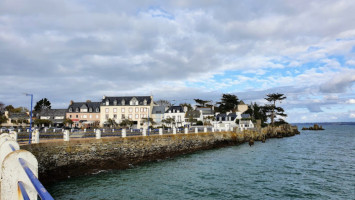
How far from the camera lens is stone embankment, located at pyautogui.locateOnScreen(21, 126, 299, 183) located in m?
19.1

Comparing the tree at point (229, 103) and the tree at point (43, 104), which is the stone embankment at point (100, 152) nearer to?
the tree at point (229, 103)

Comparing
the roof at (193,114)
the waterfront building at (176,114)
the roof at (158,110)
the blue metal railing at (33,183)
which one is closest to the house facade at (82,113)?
the roof at (158,110)

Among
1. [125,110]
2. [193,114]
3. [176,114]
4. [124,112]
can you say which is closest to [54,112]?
[124,112]

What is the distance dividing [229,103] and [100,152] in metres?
90.4

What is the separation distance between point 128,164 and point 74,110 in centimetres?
6284

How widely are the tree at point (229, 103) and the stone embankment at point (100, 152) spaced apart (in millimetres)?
73377

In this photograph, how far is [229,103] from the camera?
108 meters

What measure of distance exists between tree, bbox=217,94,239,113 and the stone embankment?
7338cm

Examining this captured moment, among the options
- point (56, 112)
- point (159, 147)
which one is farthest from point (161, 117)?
point (159, 147)

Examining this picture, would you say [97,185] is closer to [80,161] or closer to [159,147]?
[80,161]

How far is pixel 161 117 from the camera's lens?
80625 millimetres

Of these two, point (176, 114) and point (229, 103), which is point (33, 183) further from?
point (229, 103)

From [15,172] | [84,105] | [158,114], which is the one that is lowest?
[15,172]

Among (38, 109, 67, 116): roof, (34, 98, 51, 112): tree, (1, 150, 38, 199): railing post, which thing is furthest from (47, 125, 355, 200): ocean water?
(34, 98, 51, 112): tree
